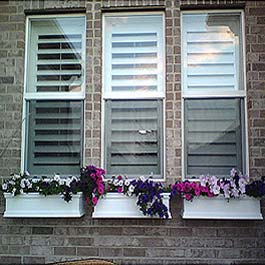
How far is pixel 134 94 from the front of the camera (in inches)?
138

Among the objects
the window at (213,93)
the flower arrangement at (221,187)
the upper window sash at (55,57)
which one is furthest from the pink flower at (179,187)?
the upper window sash at (55,57)

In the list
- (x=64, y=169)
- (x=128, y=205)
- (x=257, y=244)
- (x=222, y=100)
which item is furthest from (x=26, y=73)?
(x=257, y=244)

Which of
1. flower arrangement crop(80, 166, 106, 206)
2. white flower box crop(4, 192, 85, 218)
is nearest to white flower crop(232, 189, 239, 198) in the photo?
flower arrangement crop(80, 166, 106, 206)

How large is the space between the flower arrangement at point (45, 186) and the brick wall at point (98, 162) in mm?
212

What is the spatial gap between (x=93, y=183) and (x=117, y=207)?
29 cm

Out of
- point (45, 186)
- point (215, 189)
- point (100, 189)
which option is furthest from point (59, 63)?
point (215, 189)

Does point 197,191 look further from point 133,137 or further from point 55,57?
point 55,57

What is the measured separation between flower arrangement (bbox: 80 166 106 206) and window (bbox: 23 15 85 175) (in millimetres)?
298

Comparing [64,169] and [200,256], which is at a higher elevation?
[64,169]

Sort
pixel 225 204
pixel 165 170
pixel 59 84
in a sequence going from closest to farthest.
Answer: pixel 225 204
pixel 165 170
pixel 59 84

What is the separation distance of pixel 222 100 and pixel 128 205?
4.17 feet

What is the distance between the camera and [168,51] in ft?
11.3

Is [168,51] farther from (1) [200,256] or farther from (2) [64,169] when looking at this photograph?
(1) [200,256]

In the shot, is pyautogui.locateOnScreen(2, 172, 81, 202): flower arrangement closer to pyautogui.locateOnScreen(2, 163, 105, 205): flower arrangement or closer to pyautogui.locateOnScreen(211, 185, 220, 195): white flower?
pyautogui.locateOnScreen(2, 163, 105, 205): flower arrangement
